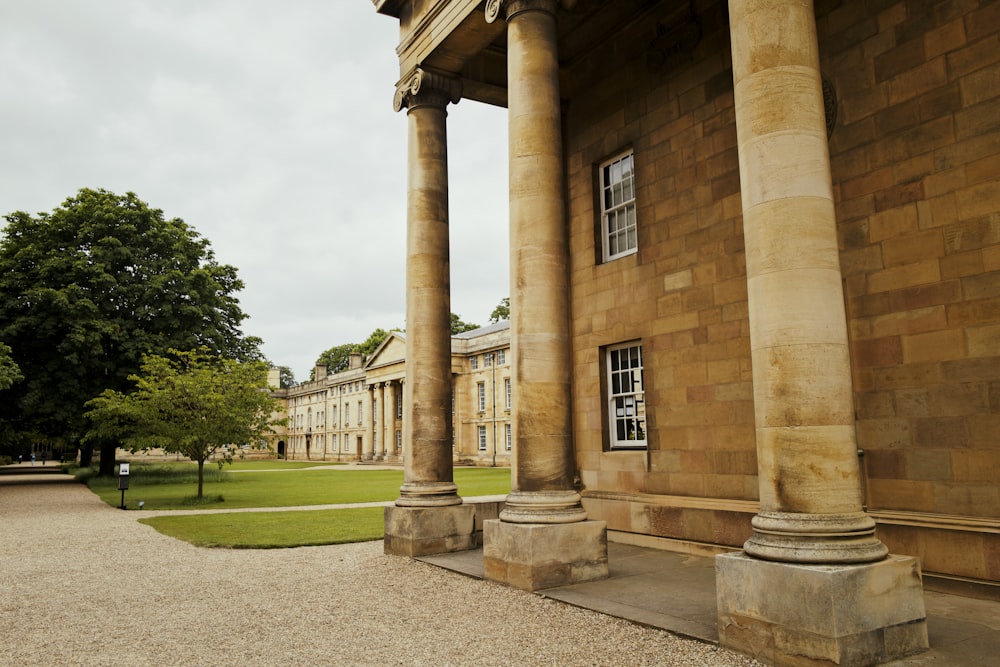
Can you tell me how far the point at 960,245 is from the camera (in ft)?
25.5

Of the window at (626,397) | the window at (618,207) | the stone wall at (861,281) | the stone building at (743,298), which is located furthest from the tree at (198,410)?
the stone wall at (861,281)

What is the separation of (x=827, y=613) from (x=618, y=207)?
29.6ft

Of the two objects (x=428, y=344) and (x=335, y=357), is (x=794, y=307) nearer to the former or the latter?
(x=428, y=344)

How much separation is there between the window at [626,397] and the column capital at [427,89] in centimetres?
552

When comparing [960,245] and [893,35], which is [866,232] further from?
[893,35]

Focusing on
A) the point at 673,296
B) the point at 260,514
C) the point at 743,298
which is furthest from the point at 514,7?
the point at 260,514

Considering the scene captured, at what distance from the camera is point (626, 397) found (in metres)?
12.6

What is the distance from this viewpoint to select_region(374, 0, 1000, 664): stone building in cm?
574

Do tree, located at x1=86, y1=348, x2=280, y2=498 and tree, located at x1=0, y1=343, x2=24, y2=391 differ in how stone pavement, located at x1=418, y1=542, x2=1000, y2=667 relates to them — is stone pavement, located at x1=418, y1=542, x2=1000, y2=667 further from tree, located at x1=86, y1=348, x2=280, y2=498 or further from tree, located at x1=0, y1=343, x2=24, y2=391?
tree, located at x1=0, y1=343, x2=24, y2=391

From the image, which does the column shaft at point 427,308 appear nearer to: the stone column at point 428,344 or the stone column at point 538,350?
the stone column at point 428,344

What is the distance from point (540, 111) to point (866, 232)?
4.47 meters

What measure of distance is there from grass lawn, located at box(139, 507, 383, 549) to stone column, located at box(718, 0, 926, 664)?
10.1 metres

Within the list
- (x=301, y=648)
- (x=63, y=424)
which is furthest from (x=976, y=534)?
(x=63, y=424)

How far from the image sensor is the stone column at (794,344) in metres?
5.51
